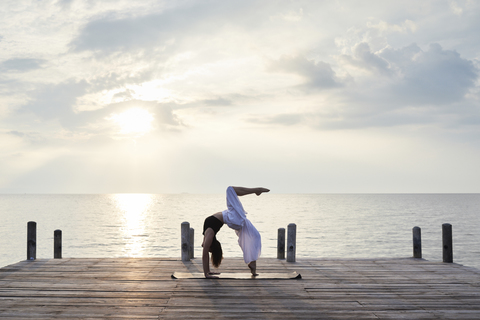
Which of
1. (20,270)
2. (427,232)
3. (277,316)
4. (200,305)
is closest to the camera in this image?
(277,316)

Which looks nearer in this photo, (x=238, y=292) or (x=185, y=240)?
(x=238, y=292)

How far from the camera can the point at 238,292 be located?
7504 millimetres

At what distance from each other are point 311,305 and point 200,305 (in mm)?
2063

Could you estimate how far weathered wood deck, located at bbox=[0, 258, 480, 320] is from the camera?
6.27m

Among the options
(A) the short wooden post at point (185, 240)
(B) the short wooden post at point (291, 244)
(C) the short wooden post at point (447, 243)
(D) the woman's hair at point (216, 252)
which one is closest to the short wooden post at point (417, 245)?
(C) the short wooden post at point (447, 243)

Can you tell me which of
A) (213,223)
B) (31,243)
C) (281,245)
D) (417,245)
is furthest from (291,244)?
(31,243)

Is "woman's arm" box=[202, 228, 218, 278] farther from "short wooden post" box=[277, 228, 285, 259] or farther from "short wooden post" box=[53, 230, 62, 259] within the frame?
"short wooden post" box=[53, 230, 62, 259]

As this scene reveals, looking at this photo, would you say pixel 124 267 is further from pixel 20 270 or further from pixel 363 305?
pixel 363 305

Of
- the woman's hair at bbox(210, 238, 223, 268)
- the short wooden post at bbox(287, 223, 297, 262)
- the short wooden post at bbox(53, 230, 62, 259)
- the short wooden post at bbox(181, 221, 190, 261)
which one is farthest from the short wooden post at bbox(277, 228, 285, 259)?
the short wooden post at bbox(53, 230, 62, 259)

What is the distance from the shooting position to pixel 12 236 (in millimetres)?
47438

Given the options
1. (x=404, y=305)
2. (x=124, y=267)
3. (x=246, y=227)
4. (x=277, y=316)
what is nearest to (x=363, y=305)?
(x=404, y=305)

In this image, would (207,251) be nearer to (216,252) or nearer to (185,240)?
(216,252)

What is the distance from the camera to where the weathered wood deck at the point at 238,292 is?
627 cm

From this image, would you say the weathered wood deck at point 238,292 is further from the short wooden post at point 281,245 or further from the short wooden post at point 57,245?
the short wooden post at point 281,245
